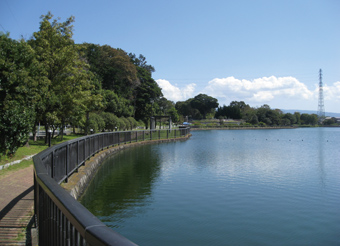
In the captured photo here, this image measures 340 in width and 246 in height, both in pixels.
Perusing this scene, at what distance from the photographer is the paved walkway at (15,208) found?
4.37 m

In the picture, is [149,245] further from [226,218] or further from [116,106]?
[116,106]

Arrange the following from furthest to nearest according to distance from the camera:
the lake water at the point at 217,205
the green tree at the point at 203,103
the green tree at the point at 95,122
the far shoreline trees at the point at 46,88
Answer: the green tree at the point at 203,103, the green tree at the point at 95,122, the far shoreline trees at the point at 46,88, the lake water at the point at 217,205

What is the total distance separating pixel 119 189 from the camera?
10.6m

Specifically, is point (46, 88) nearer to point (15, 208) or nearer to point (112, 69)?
point (15, 208)

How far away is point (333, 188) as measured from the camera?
460 inches

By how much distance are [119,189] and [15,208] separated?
5.16m

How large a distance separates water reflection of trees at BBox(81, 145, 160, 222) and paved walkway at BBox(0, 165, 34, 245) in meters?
1.77

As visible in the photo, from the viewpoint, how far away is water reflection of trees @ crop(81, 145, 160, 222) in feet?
26.6

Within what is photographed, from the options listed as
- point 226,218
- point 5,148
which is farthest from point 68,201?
point 5,148

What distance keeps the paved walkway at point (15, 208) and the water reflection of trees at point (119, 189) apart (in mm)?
1772

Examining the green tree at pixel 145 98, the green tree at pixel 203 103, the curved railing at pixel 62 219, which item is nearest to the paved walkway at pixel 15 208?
the curved railing at pixel 62 219

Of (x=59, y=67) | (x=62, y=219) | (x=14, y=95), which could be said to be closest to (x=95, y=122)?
(x=59, y=67)

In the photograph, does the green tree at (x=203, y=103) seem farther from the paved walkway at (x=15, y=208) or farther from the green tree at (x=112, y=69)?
the paved walkway at (x=15, y=208)

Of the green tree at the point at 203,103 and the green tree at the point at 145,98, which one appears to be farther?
the green tree at the point at 203,103
